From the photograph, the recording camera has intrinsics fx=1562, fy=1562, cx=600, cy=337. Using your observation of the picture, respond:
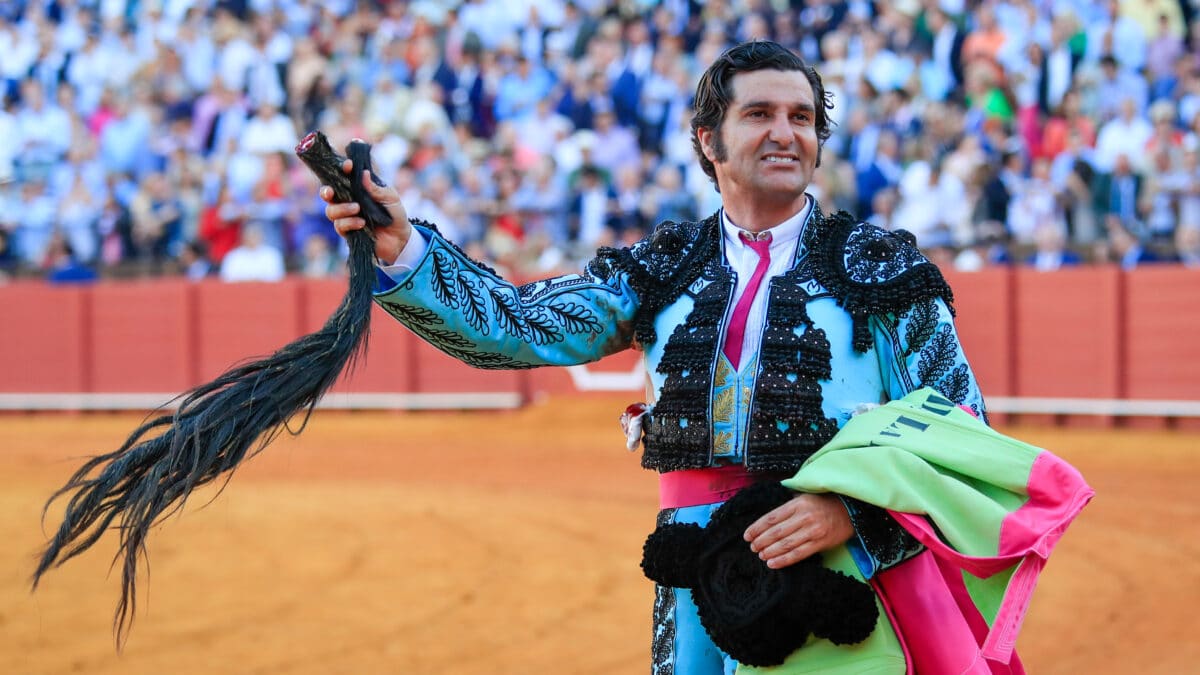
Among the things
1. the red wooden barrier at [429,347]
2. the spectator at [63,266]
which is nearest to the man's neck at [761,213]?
the red wooden barrier at [429,347]

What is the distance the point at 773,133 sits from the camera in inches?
97.2

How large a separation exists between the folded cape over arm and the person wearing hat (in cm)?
6

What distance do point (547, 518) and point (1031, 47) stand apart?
571cm

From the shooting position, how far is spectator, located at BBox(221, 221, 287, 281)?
41.4 feet

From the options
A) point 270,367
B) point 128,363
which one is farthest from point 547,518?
point 128,363

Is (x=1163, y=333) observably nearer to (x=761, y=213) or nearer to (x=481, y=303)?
(x=761, y=213)

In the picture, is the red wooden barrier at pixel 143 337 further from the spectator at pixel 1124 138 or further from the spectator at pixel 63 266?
the spectator at pixel 1124 138

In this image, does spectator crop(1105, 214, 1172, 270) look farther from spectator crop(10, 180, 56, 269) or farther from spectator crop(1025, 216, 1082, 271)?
spectator crop(10, 180, 56, 269)

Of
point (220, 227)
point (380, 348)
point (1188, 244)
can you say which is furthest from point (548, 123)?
point (1188, 244)

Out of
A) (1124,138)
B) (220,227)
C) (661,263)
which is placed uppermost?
(1124,138)

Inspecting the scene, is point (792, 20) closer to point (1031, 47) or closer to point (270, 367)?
point (1031, 47)

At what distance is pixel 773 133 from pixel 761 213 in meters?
0.17

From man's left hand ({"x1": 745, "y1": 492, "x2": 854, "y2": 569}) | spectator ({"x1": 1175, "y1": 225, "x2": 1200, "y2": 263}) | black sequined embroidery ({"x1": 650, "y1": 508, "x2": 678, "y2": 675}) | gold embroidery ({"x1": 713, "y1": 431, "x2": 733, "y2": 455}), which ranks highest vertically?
spectator ({"x1": 1175, "y1": 225, "x2": 1200, "y2": 263})

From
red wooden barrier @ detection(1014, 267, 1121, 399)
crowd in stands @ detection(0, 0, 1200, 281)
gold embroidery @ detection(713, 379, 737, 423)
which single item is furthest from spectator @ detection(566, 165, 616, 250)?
gold embroidery @ detection(713, 379, 737, 423)
